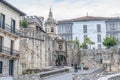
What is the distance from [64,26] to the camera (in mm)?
96438

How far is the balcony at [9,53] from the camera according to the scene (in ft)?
122

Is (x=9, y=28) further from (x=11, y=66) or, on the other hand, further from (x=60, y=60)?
(x=60, y=60)

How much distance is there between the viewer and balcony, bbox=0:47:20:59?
122ft

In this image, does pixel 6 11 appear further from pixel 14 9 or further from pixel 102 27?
pixel 102 27

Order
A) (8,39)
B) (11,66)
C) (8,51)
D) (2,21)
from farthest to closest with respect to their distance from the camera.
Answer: (11,66) → (8,39) → (8,51) → (2,21)

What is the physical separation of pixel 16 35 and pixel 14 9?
11.8ft

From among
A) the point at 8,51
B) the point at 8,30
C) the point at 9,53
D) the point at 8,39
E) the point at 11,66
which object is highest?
the point at 8,30

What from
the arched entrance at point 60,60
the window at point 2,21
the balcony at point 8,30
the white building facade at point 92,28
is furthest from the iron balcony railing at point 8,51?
the white building facade at point 92,28

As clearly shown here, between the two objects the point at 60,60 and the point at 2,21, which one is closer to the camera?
the point at 2,21

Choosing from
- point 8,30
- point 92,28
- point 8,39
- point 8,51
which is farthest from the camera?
point 92,28

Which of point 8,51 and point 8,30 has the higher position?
point 8,30

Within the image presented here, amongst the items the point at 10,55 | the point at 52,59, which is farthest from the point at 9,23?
the point at 52,59

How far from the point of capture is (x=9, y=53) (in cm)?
3928

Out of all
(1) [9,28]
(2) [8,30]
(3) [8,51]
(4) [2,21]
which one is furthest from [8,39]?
(4) [2,21]
